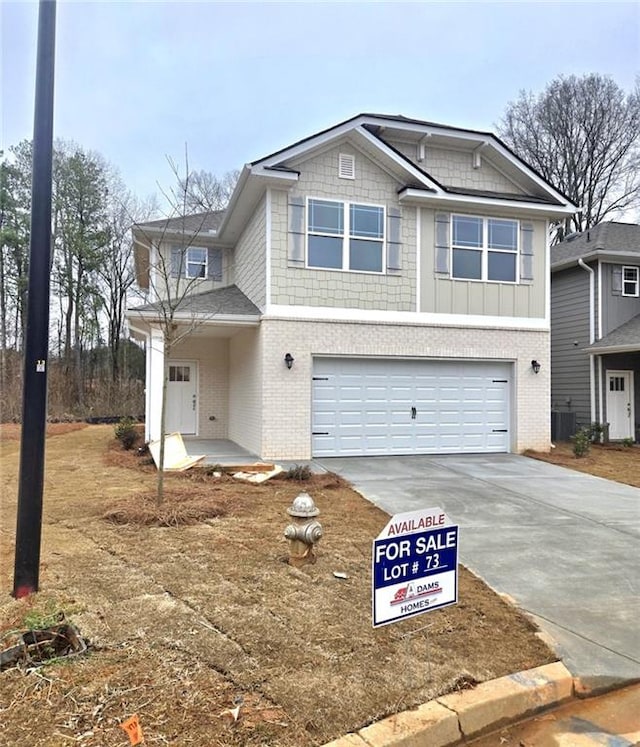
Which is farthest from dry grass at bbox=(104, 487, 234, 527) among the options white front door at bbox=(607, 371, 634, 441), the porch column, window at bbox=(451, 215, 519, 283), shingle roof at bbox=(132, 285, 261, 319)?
white front door at bbox=(607, 371, 634, 441)

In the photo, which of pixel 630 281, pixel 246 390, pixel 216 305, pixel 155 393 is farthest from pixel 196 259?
pixel 630 281

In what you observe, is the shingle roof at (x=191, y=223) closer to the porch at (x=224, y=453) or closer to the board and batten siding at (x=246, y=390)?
the board and batten siding at (x=246, y=390)

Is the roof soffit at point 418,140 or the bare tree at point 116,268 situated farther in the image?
the bare tree at point 116,268

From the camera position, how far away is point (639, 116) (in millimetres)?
28547

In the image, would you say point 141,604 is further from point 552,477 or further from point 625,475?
point 625,475

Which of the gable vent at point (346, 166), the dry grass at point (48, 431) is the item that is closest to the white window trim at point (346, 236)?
the gable vent at point (346, 166)

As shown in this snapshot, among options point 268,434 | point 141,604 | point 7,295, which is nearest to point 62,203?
point 7,295

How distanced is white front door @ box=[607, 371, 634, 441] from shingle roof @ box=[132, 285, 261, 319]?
11.9 metres

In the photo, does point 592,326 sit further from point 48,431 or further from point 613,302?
point 48,431

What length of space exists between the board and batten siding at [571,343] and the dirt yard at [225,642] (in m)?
14.4

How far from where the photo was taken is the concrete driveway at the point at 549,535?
4.08 m

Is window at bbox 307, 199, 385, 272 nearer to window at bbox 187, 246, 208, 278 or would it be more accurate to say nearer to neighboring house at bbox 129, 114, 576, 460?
neighboring house at bbox 129, 114, 576, 460

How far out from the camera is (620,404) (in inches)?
696

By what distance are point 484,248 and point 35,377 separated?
11.4 m
